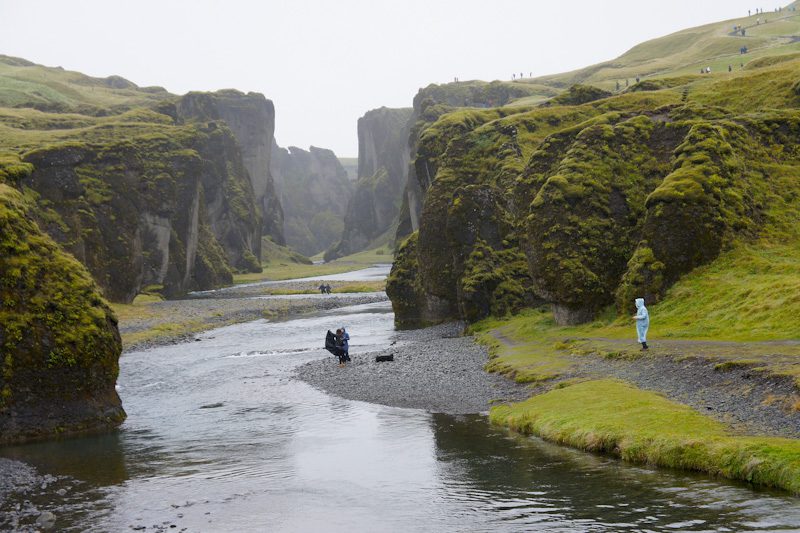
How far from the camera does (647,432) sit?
25359mm

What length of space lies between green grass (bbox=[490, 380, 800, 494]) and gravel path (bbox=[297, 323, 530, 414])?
13.6 feet

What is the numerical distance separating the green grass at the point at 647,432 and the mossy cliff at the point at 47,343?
21133mm

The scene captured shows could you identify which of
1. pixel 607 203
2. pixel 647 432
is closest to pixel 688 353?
pixel 647 432

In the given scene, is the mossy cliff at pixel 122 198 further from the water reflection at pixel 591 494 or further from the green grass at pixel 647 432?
the water reflection at pixel 591 494

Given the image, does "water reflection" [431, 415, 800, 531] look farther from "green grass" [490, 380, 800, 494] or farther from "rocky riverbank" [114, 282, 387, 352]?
"rocky riverbank" [114, 282, 387, 352]

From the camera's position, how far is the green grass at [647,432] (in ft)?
67.9

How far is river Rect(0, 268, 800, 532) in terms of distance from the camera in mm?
19828

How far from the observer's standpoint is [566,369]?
40.0 m

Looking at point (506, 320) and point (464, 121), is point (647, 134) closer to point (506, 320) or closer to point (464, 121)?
point (506, 320)

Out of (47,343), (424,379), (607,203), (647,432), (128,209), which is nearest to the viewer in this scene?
(647,432)

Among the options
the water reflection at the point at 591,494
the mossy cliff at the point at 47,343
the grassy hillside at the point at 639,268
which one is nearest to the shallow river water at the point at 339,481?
the water reflection at the point at 591,494

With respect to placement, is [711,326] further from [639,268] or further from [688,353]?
[639,268]

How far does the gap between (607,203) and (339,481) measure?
38.2 metres

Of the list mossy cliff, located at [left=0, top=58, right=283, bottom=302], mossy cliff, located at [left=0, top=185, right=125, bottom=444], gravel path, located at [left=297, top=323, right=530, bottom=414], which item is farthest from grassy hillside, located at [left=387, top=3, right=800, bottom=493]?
mossy cliff, located at [left=0, top=58, right=283, bottom=302]
